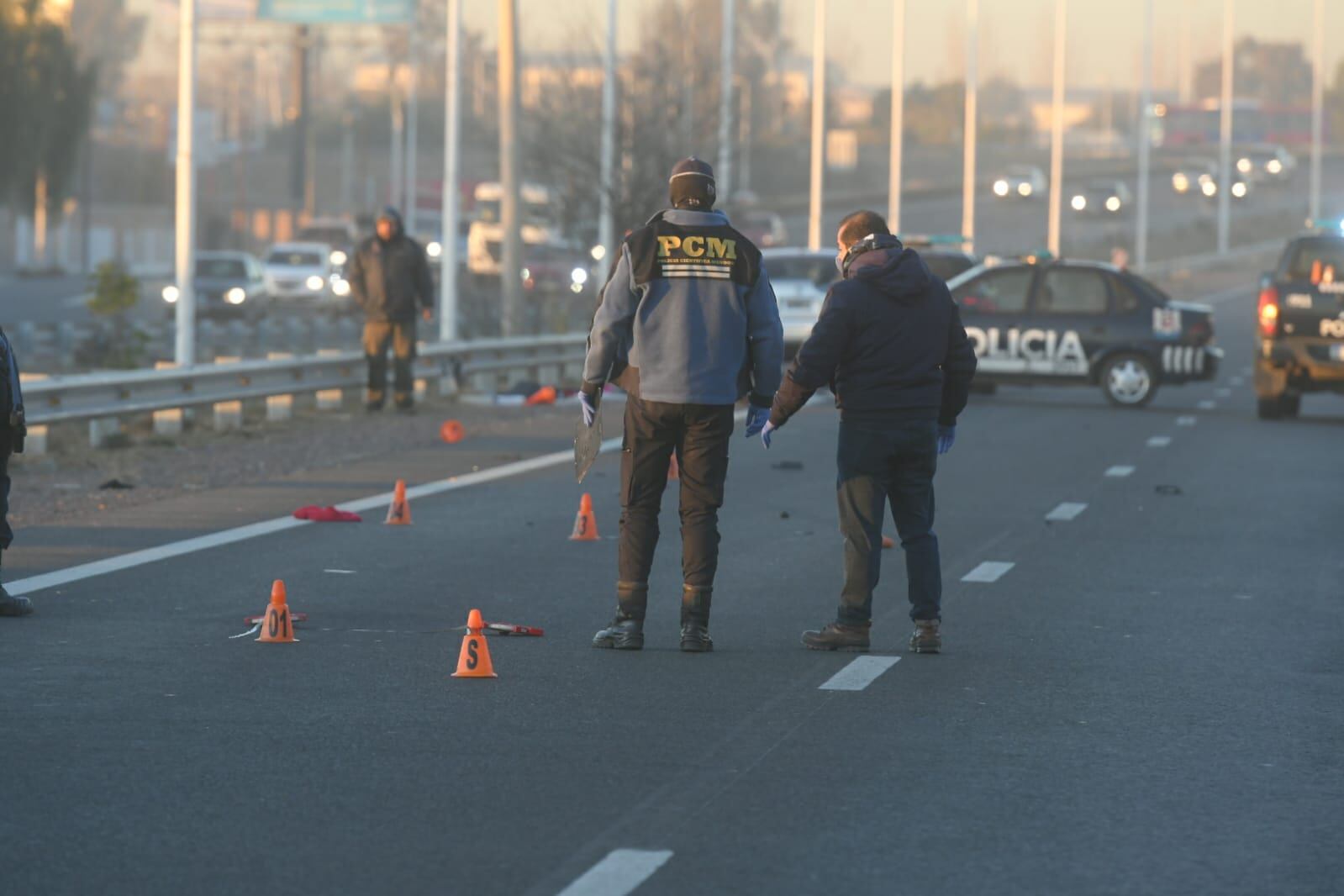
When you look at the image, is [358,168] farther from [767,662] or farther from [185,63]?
[767,662]

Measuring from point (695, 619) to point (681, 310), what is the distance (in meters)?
1.19

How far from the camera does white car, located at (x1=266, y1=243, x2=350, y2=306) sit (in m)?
59.5

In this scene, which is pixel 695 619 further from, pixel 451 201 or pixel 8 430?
pixel 451 201

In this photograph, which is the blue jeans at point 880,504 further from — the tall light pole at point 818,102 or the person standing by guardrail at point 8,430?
the tall light pole at point 818,102

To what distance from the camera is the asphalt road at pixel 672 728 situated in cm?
628

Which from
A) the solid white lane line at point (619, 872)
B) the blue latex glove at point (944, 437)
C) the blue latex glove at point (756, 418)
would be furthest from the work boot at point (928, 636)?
the solid white lane line at point (619, 872)

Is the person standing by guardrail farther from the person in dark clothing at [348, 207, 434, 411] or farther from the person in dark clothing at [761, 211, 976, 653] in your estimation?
the person in dark clothing at [348, 207, 434, 411]

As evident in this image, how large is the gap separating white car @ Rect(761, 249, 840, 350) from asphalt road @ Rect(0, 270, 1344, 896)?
1873 cm

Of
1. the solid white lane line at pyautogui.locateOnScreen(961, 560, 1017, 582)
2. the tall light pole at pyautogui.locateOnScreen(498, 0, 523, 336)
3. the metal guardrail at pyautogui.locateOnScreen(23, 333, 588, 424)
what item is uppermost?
the tall light pole at pyautogui.locateOnScreen(498, 0, 523, 336)

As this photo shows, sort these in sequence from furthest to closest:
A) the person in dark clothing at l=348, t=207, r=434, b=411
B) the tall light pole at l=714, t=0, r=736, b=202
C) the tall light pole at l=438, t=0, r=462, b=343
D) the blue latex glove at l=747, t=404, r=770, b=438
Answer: the tall light pole at l=714, t=0, r=736, b=202
the tall light pole at l=438, t=0, r=462, b=343
the person in dark clothing at l=348, t=207, r=434, b=411
the blue latex glove at l=747, t=404, r=770, b=438

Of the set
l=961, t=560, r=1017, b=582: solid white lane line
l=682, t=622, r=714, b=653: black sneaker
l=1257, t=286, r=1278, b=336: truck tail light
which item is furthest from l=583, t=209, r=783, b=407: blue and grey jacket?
l=1257, t=286, r=1278, b=336: truck tail light

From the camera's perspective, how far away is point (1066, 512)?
16078 millimetres

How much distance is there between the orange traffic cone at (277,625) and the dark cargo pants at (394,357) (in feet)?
45.8

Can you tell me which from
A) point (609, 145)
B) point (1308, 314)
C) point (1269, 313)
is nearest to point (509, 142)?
point (609, 145)
